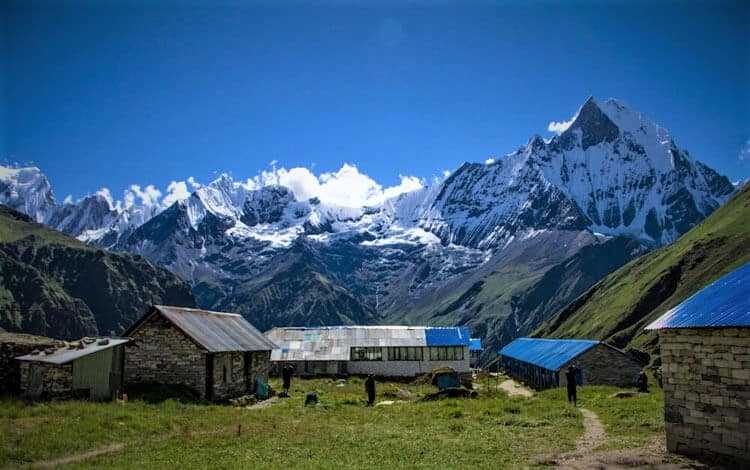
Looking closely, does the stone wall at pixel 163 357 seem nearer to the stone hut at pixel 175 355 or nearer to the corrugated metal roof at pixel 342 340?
the stone hut at pixel 175 355

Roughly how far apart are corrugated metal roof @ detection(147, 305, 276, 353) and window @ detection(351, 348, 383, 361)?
27.1 meters

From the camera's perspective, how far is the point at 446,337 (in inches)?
2995

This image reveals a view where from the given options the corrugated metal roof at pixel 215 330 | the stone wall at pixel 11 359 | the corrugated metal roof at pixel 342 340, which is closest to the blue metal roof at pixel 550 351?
the corrugated metal roof at pixel 342 340

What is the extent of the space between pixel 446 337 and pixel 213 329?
4039 centimetres

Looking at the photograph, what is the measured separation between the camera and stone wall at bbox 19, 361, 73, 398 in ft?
94.5

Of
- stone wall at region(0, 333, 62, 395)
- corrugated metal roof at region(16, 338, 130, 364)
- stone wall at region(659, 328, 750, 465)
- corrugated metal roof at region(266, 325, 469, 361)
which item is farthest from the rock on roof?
corrugated metal roof at region(266, 325, 469, 361)

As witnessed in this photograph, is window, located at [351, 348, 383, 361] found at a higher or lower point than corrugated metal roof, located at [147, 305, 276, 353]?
lower

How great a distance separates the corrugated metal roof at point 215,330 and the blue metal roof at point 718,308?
82.0ft

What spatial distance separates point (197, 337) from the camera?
3666 cm

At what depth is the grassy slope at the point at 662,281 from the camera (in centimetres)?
13562

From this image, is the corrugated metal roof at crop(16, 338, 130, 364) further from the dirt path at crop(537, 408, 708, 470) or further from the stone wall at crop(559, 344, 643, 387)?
the stone wall at crop(559, 344, 643, 387)

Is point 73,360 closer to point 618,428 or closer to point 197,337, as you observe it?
point 197,337

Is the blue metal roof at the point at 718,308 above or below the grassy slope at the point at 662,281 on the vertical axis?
below

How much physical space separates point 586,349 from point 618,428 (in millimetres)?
36307
